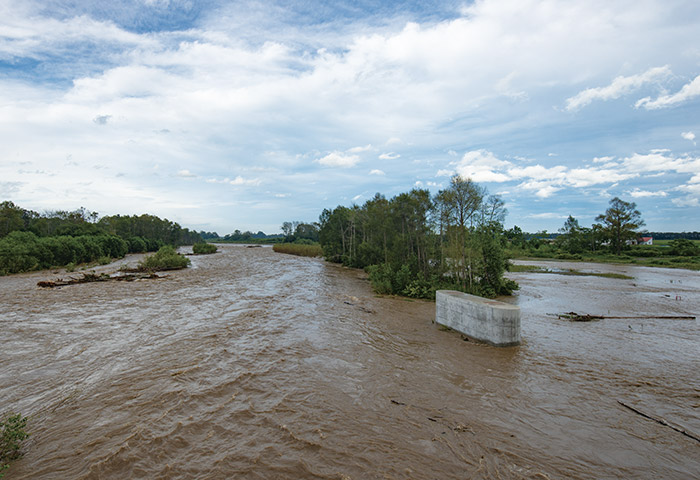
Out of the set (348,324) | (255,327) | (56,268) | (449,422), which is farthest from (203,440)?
(56,268)

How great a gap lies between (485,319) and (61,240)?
41.8 metres

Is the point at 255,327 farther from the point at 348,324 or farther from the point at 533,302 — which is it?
the point at 533,302

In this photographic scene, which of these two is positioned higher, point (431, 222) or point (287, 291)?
point (431, 222)

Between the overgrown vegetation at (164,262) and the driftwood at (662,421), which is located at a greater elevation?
the overgrown vegetation at (164,262)

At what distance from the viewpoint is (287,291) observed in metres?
21.0

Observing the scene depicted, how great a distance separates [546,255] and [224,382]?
202 ft

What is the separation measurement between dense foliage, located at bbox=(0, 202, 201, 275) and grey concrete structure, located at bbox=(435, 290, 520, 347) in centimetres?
3497

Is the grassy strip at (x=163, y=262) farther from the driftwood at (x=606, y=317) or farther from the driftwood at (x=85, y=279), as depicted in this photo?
the driftwood at (x=606, y=317)

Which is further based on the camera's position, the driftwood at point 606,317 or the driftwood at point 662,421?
the driftwood at point 606,317

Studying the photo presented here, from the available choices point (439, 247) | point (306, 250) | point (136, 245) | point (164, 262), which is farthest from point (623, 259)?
point (136, 245)

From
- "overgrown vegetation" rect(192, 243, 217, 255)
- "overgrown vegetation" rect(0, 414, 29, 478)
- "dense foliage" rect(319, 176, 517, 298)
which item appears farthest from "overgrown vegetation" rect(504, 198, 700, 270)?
"overgrown vegetation" rect(192, 243, 217, 255)

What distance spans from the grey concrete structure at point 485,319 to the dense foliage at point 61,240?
3497cm

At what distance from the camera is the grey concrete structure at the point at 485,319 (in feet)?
32.1

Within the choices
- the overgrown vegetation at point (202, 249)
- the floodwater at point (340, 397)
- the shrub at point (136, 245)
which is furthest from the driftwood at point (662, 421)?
the shrub at point (136, 245)
